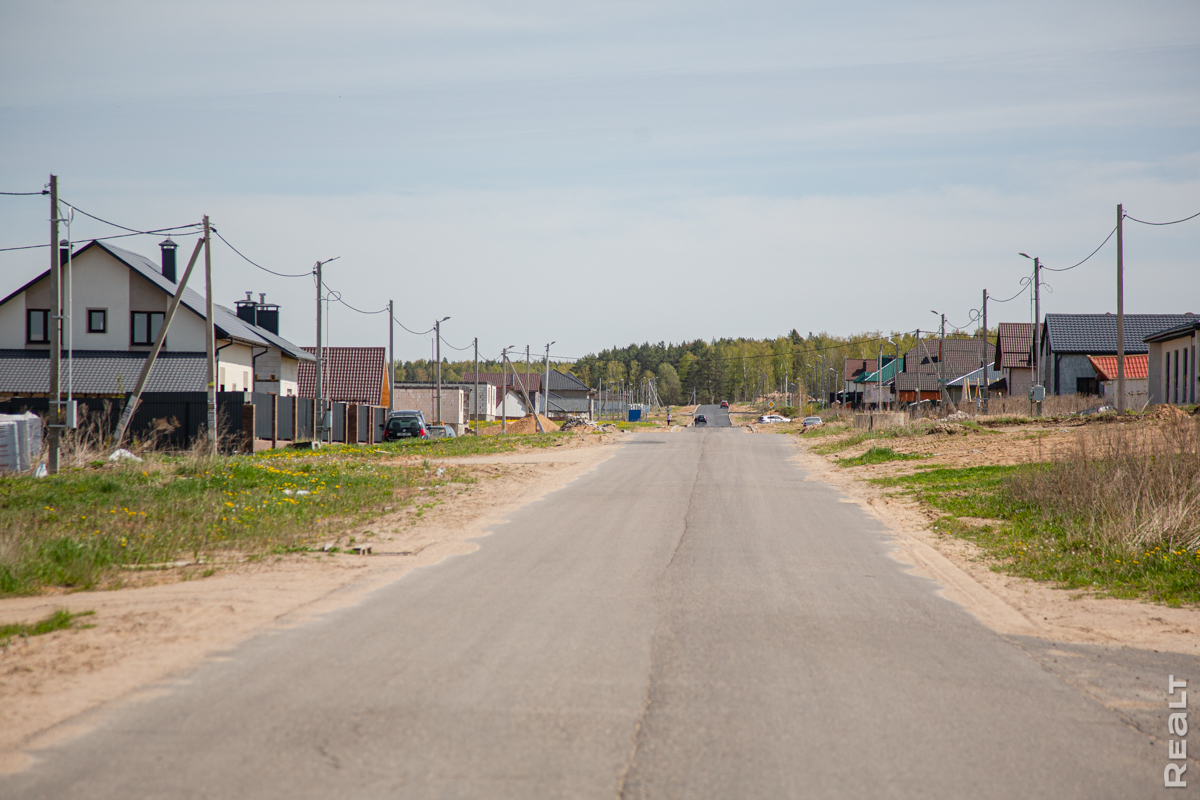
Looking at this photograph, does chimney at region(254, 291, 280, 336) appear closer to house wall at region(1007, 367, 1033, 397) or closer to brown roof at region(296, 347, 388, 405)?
brown roof at region(296, 347, 388, 405)

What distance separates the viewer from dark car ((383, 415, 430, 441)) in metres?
39.3

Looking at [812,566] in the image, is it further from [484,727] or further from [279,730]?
[279,730]

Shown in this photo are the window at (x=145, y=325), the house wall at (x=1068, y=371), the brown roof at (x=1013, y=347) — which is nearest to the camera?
the window at (x=145, y=325)

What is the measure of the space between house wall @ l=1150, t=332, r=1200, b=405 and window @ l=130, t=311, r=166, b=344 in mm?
41659

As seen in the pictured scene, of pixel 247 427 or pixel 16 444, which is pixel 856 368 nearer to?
pixel 247 427

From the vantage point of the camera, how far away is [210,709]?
4656 millimetres

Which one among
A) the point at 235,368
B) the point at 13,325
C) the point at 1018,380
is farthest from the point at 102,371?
the point at 1018,380

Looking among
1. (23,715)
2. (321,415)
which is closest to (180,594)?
(23,715)

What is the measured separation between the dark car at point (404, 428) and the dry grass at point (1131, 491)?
29.8 metres

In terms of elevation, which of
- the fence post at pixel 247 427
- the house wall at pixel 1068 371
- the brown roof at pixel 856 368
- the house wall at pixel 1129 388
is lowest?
the fence post at pixel 247 427

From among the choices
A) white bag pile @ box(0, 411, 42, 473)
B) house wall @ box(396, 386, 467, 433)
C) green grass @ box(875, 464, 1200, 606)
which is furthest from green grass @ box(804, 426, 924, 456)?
house wall @ box(396, 386, 467, 433)

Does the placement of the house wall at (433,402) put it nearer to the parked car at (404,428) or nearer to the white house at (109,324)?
the parked car at (404,428)

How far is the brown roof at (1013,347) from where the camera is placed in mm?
60781

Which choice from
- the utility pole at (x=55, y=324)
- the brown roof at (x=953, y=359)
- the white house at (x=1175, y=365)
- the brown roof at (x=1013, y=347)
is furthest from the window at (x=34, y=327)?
the brown roof at (x=953, y=359)
